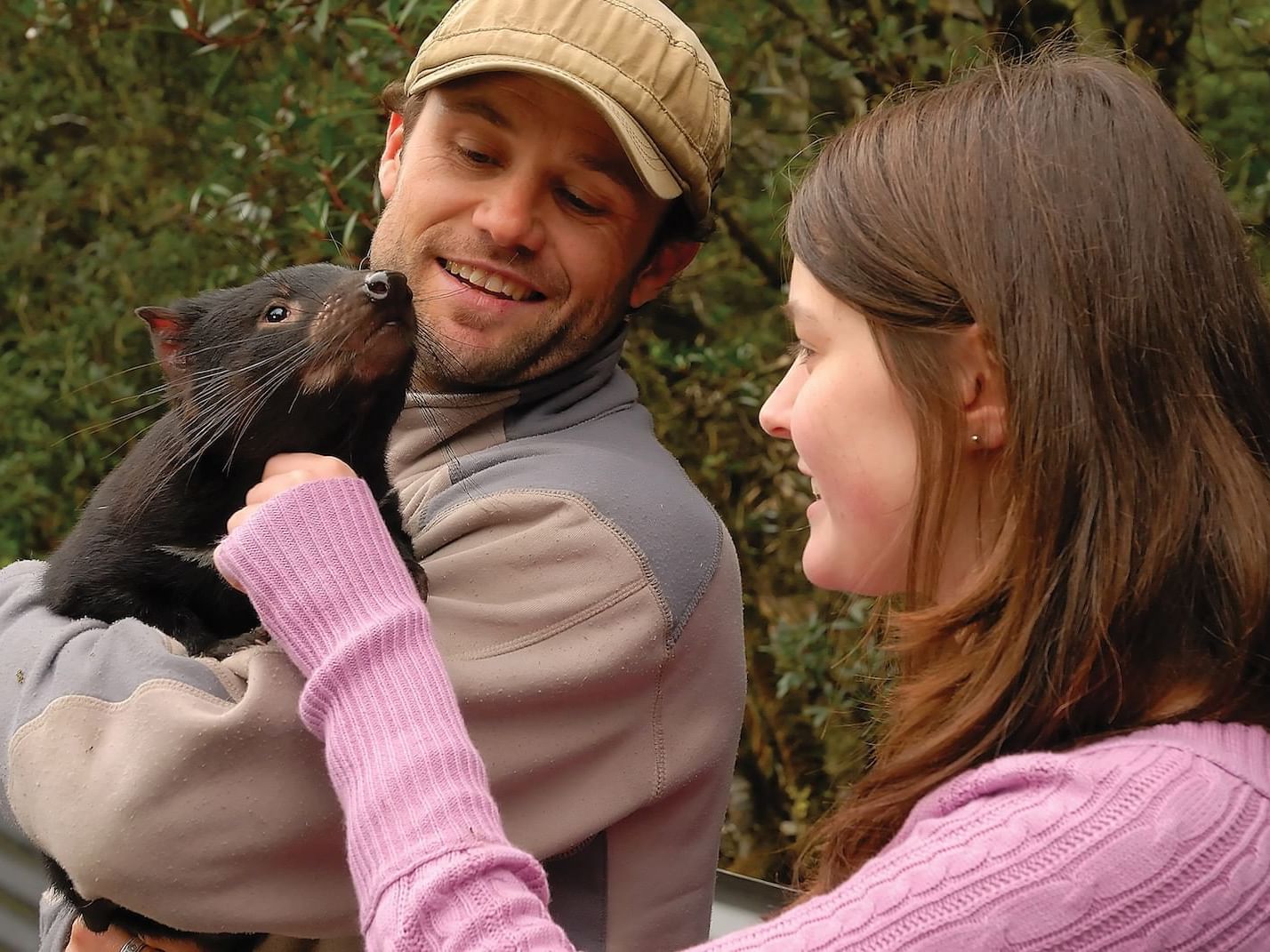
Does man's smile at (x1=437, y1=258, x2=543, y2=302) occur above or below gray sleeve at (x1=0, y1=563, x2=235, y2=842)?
above

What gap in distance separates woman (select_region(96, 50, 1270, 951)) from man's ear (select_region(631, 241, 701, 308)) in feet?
2.81

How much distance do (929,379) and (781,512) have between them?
9.47 ft

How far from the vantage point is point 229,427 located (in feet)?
7.14

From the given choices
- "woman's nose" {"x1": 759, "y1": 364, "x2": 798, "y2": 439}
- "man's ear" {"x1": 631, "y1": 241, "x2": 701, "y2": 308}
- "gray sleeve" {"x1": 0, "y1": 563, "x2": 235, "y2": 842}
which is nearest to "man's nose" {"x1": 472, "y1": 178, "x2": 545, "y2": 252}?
"man's ear" {"x1": 631, "y1": 241, "x2": 701, "y2": 308}

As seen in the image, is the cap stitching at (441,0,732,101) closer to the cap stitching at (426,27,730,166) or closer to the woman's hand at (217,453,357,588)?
the cap stitching at (426,27,730,166)

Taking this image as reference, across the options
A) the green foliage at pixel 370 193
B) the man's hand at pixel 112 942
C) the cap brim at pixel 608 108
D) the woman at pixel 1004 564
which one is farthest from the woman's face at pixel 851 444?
the green foliage at pixel 370 193

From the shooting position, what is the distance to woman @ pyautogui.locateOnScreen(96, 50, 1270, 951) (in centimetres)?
124

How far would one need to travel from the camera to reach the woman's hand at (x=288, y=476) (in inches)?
65.5

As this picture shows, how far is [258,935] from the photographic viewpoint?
6.28 ft

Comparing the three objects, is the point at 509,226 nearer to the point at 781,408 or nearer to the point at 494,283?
the point at 494,283

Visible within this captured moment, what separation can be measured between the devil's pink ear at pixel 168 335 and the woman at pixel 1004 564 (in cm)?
75

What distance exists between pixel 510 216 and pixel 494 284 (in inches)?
5.2

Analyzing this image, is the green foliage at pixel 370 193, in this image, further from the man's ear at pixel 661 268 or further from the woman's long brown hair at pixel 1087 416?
the woman's long brown hair at pixel 1087 416

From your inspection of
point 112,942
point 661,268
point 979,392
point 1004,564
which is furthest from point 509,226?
point 112,942
